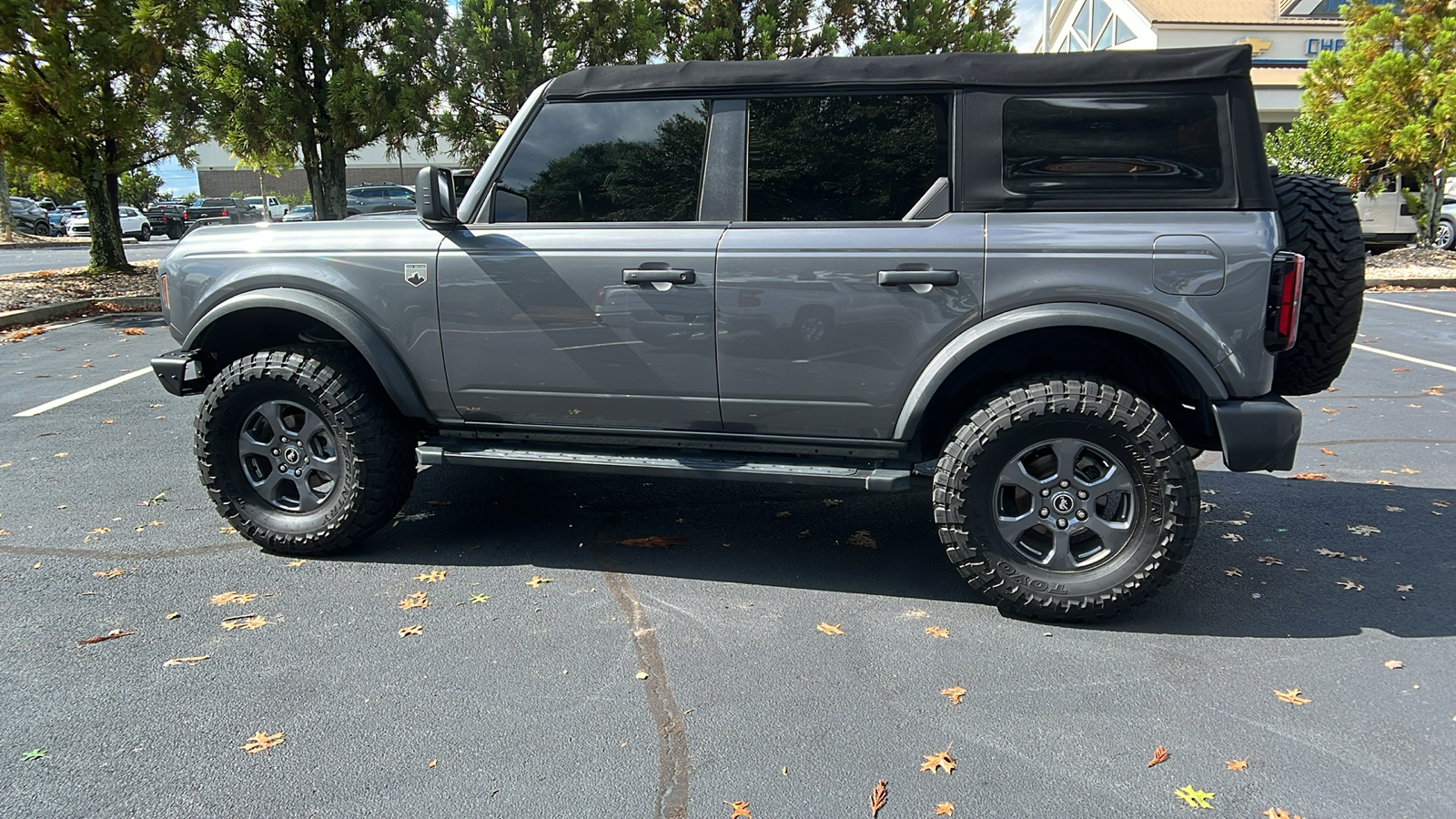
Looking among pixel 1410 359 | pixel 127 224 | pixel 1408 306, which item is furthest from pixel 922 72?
pixel 127 224

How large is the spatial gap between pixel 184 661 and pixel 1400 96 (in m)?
18.6

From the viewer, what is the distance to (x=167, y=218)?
3700 centimetres

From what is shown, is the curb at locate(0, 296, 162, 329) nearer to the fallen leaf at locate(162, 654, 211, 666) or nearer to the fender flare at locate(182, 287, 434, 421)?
the fender flare at locate(182, 287, 434, 421)

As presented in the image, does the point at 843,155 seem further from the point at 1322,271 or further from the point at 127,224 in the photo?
the point at 127,224

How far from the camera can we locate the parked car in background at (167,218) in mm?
36750

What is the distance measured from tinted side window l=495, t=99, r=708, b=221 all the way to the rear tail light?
2.11m

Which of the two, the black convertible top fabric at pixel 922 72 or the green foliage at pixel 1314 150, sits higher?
the green foliage at pixel 1314 150

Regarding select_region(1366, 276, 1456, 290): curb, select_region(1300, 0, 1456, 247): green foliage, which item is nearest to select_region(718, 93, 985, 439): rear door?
select_region(1366, 276, 1456, 290): curb

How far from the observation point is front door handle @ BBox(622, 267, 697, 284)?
3.69m

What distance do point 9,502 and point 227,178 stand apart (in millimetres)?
61444

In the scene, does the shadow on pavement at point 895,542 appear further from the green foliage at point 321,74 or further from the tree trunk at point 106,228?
the tree trunk at point 106,228

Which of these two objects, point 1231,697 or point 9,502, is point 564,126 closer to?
point 1231,697

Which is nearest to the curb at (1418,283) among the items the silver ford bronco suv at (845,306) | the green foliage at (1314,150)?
the green foliage at (1314,150)

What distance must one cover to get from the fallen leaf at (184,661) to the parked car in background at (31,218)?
39517mm
